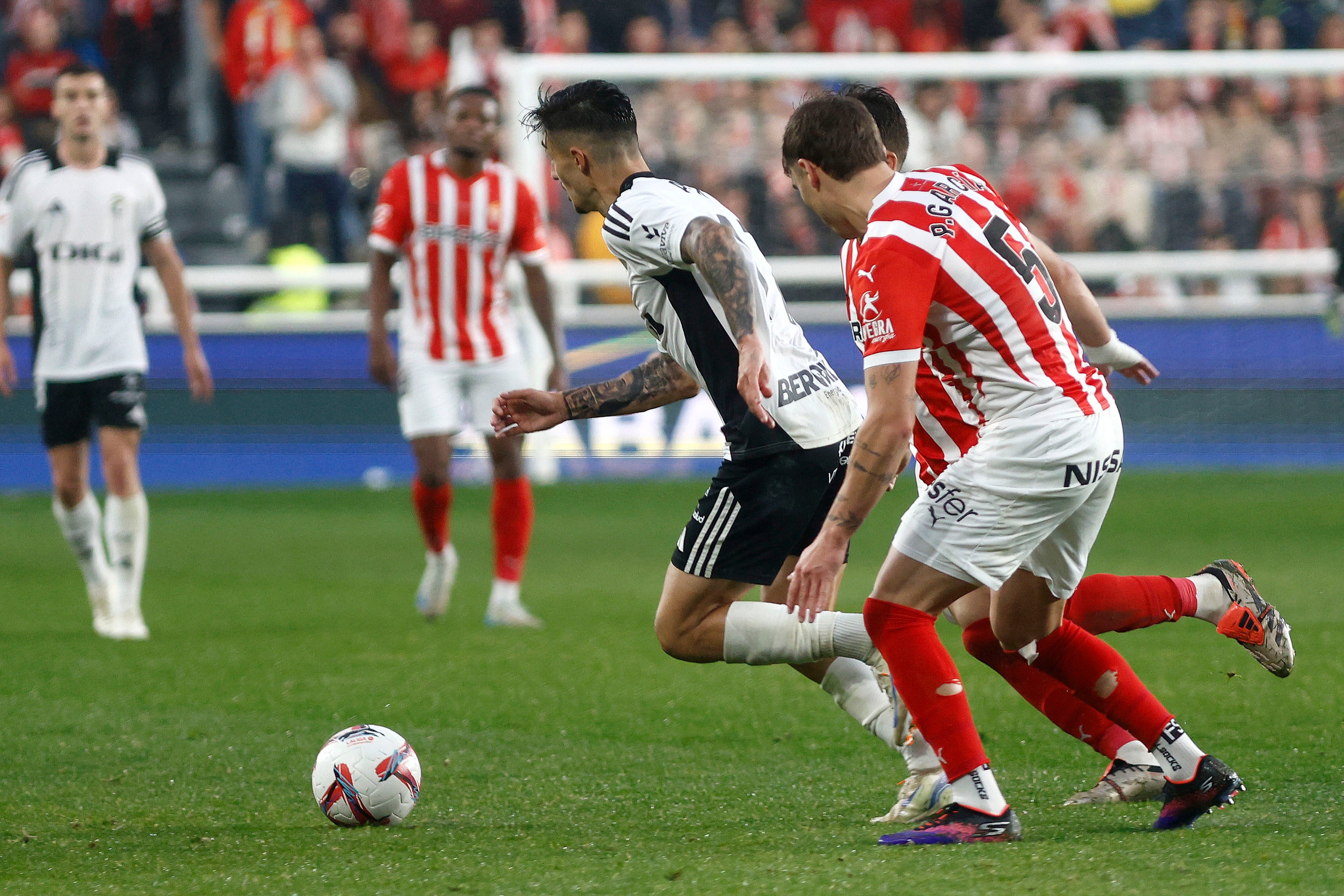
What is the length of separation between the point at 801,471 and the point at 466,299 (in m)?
4.22

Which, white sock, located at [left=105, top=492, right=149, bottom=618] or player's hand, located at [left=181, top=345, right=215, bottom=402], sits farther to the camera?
player's hand, located at [left=181, top=345, right=215, bottom=402]

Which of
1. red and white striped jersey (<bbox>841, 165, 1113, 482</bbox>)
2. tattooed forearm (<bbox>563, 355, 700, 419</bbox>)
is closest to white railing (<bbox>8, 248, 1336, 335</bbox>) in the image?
tattooed forearm (<bbox>563, 355, 700, 419</bbox>)

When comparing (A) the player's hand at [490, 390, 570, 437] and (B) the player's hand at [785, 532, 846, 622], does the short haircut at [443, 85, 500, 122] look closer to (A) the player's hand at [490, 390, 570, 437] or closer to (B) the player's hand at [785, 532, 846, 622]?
(A) the player's hand at [490, 390, 570, 437]

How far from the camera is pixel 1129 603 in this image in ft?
15.1

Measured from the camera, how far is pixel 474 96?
26.8ft

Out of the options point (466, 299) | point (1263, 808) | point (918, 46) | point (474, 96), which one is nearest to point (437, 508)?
point (466, 299)

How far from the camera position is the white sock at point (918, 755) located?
435cm

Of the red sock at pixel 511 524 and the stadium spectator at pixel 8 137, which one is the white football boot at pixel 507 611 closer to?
the red sock at pixel 511 524

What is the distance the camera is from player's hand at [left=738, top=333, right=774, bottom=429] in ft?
13.3

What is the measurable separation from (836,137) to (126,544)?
5011 mm

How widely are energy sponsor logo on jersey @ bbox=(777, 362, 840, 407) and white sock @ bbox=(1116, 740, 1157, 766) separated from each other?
1245 millimetres

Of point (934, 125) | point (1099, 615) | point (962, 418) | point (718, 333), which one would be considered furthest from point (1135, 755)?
point (934, 125)

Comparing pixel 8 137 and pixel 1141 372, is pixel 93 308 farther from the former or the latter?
pixel 8 137

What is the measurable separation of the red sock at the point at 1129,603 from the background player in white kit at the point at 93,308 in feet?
15.7
